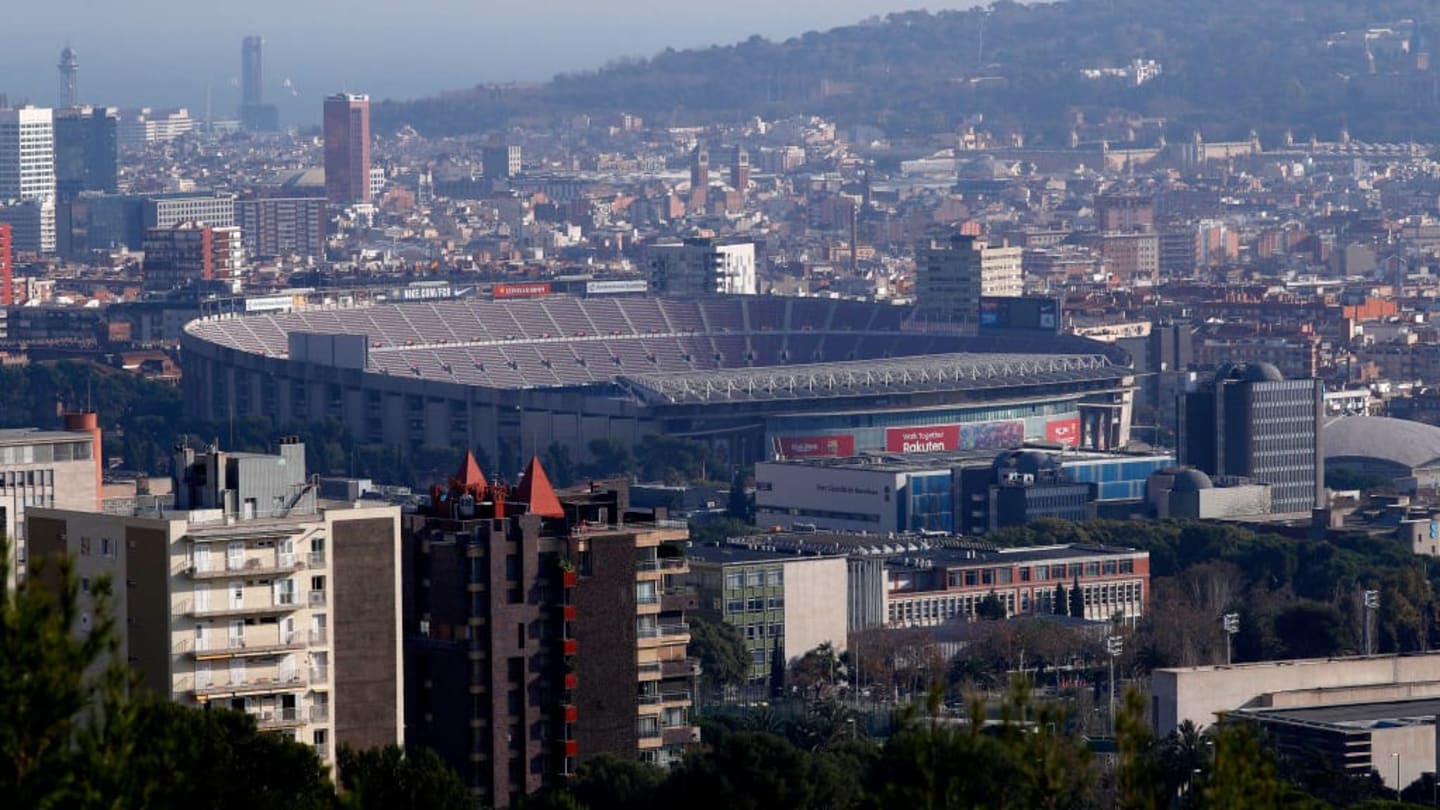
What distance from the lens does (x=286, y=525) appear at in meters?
27.3

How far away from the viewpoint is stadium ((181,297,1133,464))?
2931 inches

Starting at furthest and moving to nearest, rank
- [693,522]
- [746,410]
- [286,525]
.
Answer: [746,410], [693,522], [286,525]

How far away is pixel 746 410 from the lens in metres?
74.4

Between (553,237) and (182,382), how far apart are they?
236 feet

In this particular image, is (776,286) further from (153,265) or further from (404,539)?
(404,539)

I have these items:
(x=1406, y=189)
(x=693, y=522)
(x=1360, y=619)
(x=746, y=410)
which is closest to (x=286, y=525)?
(x=1360, y=619)

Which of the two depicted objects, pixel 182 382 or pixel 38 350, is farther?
pixel 38 350

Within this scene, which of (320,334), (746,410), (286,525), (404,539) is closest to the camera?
(286,525)

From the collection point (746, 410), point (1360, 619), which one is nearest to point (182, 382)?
point (746, 410)

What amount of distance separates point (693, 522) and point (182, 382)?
2978 centimetres

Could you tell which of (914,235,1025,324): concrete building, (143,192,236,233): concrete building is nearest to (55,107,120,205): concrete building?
(143,192,236,233): concrete building

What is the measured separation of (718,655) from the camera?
144 ft

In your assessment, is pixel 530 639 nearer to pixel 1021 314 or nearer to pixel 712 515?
pixel 712 515

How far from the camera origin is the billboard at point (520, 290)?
101 meters
